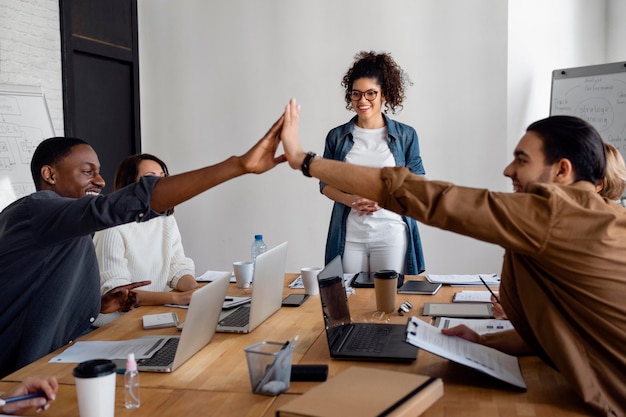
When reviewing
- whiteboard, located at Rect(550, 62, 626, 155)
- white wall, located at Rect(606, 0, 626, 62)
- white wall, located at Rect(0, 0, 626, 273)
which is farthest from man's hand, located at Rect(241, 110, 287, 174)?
white wall, located at Rect(606, 0, 626, 62)

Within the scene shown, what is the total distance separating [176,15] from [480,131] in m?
2.55

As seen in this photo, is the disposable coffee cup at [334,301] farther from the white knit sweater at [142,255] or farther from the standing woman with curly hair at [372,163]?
the standing woman with curly hair at [372,163]

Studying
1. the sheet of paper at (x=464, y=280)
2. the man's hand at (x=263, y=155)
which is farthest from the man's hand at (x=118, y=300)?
the sheet of paper at (x=464, y=280)

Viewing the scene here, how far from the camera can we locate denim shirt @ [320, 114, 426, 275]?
3.57 m

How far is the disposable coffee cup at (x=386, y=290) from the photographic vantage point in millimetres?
2320

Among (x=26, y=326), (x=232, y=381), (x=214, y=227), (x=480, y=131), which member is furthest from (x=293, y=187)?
(x=232, y=381)

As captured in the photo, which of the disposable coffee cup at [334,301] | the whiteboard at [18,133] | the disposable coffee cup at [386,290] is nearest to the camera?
the disposable coffee cup at [334,301]

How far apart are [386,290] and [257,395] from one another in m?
0.86

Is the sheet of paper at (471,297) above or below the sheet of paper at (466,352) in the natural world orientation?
below

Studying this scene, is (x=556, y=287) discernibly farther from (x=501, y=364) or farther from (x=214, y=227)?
(x=214, y=227)

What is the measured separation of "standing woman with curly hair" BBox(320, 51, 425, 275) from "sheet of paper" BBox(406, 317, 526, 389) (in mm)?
1570

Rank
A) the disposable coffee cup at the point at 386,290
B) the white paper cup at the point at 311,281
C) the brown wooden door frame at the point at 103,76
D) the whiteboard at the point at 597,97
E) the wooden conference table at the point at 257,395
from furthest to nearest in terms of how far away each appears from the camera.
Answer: the brown wooden door frame at the point at 103,76, the whiteboard at the point at 597,97, the white paper cup at the point at 311,281, the disposable coffee cup at the point at 386,290, the wooden conference table at the point at 257,395

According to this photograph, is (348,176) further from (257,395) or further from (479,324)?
(479,324)

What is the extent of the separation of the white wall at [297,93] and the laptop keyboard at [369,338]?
9.06ft
